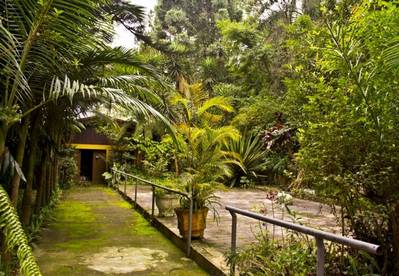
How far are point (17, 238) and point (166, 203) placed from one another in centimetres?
485

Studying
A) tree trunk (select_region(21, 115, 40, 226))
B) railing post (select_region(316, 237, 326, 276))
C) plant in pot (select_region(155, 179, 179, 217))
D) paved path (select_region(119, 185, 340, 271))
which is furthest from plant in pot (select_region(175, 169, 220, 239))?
railing post (select_region(316, 237, 326, 276))

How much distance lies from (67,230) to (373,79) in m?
5.60

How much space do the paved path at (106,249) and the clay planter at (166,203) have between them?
14.4 inches

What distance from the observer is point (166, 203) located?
275 inches

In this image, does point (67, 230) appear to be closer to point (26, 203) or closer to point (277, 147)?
point (26, 203)

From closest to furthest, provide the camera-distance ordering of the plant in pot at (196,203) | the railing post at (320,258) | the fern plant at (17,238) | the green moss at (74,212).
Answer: the fern plant at (17,238) < the railing post at (320,258) < the plant in pot at (196,203) < the green moss at (74,212)

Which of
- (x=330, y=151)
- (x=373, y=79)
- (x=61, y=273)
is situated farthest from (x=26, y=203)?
(x=373, y=79)

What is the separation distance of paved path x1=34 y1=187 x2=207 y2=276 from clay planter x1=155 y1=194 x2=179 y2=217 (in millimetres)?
365

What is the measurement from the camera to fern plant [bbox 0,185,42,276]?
2082 millimetres

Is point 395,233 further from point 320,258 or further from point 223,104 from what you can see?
point 223,104

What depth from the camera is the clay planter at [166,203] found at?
6875 mm

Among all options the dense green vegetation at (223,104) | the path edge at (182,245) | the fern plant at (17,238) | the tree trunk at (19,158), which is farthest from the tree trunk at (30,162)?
the fern plant at (17,238)

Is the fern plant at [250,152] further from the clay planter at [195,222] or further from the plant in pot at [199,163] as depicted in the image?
the clay planter at [195,222]

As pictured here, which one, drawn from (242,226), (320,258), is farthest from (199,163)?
(320,258)
